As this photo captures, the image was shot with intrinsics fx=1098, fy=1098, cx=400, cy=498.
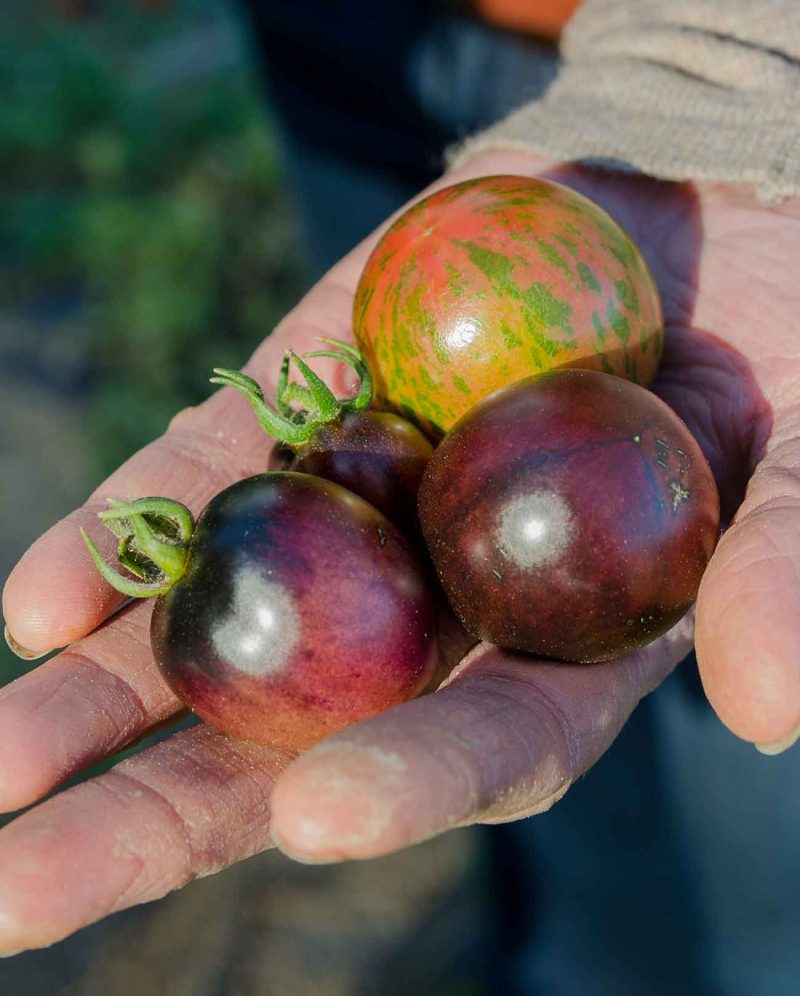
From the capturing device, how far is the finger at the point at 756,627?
6.81 feet

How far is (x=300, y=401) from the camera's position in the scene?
2.82 meters

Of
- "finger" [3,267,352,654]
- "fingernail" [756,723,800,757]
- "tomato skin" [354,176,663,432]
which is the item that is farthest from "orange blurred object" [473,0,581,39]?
"fingernail" [756,723,800,757]

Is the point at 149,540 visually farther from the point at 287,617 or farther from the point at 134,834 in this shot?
the point at 134,834

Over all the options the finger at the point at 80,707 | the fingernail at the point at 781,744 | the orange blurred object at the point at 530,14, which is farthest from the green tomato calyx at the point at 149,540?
the orange blurred object at the point at 530,14

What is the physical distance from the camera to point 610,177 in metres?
3.81

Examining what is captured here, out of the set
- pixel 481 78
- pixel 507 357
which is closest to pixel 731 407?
pixel 507 357

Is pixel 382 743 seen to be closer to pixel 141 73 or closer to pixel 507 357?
pixel 507 357

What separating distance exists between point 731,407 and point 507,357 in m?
0.72

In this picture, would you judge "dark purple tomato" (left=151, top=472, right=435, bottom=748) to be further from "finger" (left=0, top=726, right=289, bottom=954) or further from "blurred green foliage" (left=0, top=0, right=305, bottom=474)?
"blurred green foliage" (left=0, top=0, right=305, bottom=474)

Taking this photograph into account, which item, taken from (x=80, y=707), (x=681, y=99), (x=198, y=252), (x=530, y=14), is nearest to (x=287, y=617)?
(x=80, y=707)

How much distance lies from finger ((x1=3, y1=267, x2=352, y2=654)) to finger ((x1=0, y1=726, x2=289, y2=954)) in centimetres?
46

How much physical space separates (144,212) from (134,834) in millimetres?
6074

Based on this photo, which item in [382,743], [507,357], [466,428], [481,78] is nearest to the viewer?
[382,743]

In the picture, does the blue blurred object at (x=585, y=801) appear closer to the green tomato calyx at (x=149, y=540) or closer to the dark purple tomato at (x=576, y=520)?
the dark purple tomato at (x=576, y=520)
